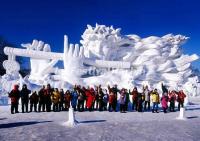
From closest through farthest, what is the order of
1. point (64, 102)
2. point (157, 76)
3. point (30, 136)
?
point (30, 136) < point (64, 102) < point (157, 76)

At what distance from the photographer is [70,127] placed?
12906 mm

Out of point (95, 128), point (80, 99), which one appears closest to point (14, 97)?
point (80, 99)

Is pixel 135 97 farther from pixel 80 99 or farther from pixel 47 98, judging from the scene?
pixel 47 98

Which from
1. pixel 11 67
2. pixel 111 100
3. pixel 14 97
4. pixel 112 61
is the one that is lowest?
pixel 111 100

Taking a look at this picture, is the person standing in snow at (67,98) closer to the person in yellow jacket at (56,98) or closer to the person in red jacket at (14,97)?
the person in yellow jacket at (56,98)

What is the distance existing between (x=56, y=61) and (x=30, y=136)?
2311 cm

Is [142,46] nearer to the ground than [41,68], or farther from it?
farther from it

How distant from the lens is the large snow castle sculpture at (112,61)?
3241 centimetres

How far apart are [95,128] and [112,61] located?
2248 cm

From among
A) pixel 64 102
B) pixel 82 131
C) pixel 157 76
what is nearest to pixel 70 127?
pixel 82 131

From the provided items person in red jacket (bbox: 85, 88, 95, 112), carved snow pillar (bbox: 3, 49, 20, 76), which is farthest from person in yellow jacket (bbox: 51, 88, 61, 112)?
carved snow pillar (bbox: 3, 49, 20, 76)

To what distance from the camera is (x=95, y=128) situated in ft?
42.5

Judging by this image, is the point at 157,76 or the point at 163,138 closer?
the point at 163,138

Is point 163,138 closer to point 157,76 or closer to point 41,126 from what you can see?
point 41,126
